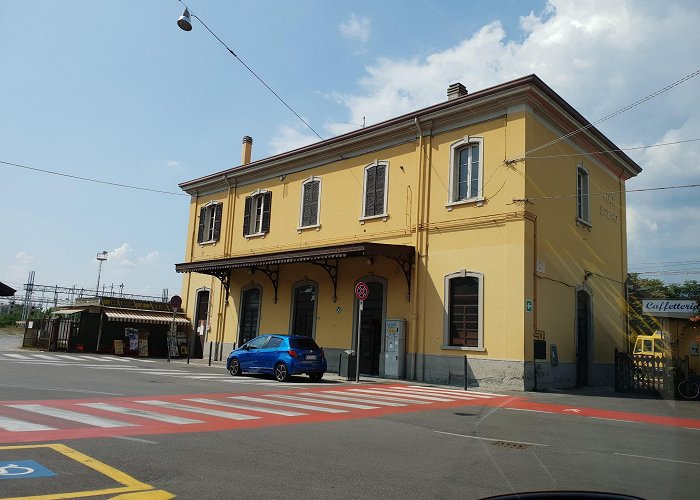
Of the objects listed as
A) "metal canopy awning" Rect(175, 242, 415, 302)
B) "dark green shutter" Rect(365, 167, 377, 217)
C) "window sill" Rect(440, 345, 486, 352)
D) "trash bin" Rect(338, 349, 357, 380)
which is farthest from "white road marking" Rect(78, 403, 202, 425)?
"dark green shutter" Rect(365, 167, 377, 217)

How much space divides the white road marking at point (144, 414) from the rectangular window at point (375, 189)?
45.8ft

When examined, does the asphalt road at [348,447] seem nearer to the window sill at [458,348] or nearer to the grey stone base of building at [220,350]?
the window sill at [458,348]

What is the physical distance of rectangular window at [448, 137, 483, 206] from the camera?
20.0 meters

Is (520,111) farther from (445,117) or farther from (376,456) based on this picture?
(376,456)

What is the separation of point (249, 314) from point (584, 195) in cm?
1610

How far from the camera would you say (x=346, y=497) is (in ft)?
17.2

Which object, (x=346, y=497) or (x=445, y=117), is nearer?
(x=346, y=497)

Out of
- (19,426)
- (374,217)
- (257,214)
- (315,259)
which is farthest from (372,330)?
(19,426)

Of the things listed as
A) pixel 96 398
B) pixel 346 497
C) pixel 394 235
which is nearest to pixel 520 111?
pixel 394 235

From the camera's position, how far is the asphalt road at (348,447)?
18.6 feet

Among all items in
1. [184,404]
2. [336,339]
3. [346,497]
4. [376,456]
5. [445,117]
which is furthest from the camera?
[336,339]

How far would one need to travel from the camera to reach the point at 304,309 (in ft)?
83.1

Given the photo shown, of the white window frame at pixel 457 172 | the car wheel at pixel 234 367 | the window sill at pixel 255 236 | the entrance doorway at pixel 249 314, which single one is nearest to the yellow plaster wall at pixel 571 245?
the white window frame at pixel 457 172

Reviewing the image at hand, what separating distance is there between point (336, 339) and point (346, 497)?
18174 mm
